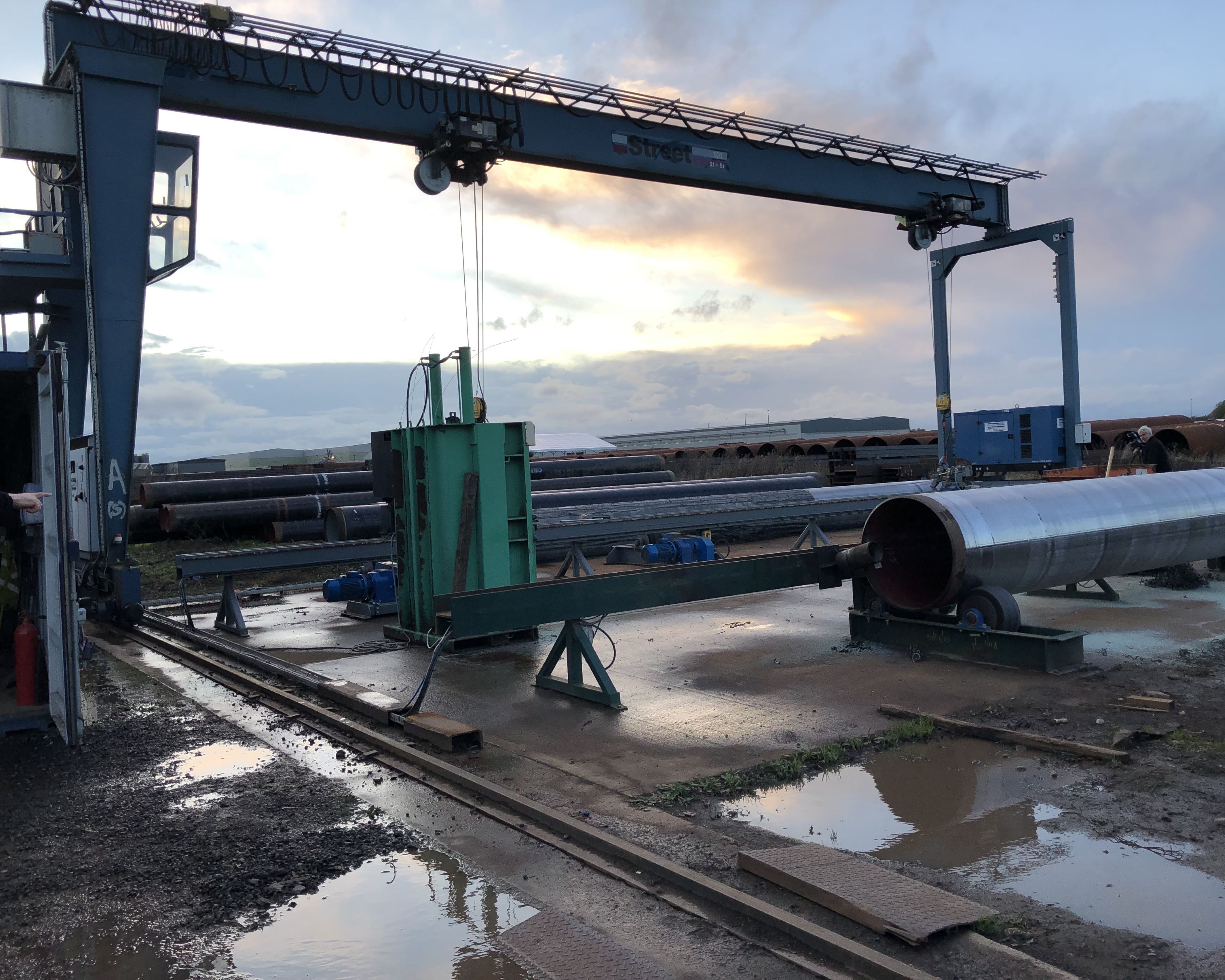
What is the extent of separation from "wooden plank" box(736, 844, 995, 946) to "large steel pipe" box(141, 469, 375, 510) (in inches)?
Answer: 517

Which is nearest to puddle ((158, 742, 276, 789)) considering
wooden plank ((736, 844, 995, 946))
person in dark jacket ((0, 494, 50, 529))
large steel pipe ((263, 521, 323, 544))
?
person in dark jacket ((0, 494, 50, 529))

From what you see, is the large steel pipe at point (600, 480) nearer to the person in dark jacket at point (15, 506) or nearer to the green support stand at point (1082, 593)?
the green support stand at point (1082, 593)

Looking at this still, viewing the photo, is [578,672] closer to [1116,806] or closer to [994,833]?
[994,833]

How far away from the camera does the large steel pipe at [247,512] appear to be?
1508cm

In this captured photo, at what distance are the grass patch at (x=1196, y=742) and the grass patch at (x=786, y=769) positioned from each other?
1197 millimetres

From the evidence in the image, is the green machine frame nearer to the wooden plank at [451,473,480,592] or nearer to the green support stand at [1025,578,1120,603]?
the wooden plank at [451,473,480,592]

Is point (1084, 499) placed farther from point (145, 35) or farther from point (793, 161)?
point (145, 35)

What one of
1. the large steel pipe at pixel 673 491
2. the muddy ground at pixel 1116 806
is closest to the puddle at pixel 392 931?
the muddy ground at pixel 1116 806

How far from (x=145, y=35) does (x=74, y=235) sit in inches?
96.0

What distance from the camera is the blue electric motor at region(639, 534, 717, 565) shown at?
11.6 metres

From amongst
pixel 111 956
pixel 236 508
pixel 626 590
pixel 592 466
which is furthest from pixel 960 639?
pixel 592 466

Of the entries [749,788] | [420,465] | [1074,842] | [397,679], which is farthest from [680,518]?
[1074,842]

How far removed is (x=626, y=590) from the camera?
20.5ft

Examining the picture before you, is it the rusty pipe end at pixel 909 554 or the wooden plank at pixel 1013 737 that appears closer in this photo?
A: the wooden plank at pixel 1013 737
